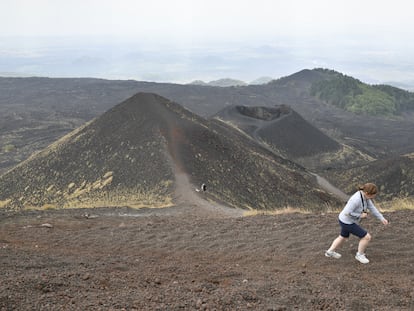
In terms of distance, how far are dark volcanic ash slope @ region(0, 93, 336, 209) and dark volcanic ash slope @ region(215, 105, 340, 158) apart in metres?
31.9

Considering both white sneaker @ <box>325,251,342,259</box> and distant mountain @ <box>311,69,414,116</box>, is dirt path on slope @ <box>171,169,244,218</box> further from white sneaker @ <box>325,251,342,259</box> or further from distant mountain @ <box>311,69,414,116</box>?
distant mountain @ <box>311,69,414,116</box>

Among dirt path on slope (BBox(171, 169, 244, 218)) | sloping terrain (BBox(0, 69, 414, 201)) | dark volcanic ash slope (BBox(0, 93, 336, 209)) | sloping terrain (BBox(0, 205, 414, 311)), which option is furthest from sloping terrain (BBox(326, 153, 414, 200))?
sloping terrain (BBox(0, 205, 414, 311))

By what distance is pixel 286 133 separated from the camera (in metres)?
77.8

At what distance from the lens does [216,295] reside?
279 inches

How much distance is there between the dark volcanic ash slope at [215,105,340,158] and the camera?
7375cm

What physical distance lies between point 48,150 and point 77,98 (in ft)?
305

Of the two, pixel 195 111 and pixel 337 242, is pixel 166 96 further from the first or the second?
pixel 337 242

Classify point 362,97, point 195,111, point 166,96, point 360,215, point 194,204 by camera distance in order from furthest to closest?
point 362,97 < point 166,96 < point 195,111 < point 194,204 < point 360,215

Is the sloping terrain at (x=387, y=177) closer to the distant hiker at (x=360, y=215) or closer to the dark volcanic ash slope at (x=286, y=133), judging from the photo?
the dark volcanic ash slope at (x=286, y=133)

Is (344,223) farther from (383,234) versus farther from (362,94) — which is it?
(362,94)

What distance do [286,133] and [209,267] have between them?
230 feet

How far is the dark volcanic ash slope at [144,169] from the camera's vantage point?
28594 millimetres

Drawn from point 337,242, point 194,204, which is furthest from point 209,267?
point 194,204

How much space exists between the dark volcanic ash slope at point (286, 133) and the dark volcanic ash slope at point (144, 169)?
105ft
